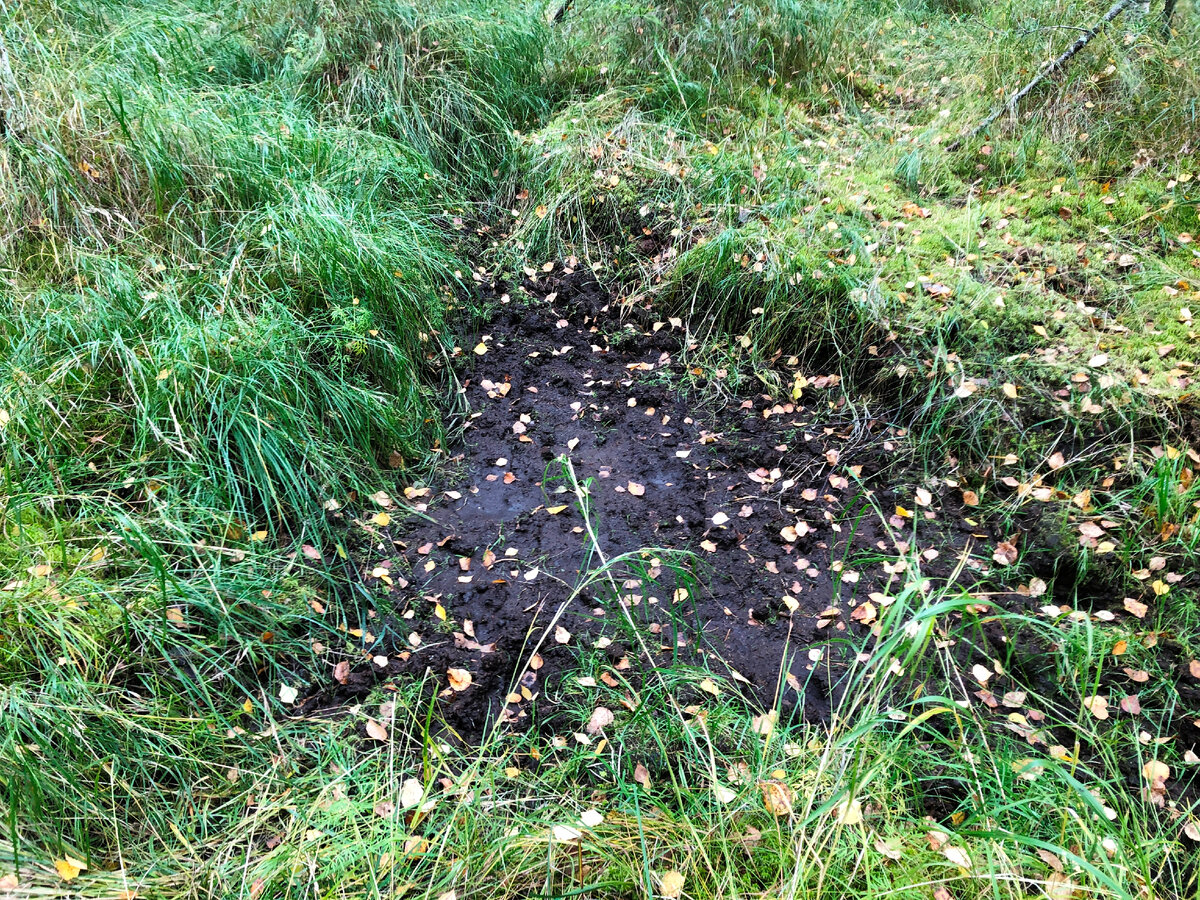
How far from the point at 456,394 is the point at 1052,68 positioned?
4004 millimetres

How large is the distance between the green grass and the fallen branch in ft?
0.36

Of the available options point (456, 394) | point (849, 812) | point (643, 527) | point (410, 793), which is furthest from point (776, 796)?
point (456, 394)

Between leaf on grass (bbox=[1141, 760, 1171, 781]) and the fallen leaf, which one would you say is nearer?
leaf on grass (bbox=[1141, 760, 1171, 781])

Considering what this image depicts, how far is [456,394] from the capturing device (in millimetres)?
3578

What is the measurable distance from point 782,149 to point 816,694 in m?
3.47

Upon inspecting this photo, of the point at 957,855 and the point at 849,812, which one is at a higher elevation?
the point at 849,812

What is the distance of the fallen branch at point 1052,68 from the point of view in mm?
4086

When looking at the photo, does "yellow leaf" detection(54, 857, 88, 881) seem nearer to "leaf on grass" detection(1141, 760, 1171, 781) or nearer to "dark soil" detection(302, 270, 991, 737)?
"dark soil" detection(302, 270, 991, 737)

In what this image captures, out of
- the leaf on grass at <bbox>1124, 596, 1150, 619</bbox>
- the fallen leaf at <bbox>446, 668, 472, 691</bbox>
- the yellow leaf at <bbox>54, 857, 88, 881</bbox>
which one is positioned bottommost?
the yellow leaf at <bbox>54, 857, 88, 881</bbox>

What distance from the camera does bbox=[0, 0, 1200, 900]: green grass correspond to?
1808 millimetres

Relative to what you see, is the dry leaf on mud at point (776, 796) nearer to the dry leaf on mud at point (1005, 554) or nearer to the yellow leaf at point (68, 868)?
the dry leaf on mud at point (1005, 554)

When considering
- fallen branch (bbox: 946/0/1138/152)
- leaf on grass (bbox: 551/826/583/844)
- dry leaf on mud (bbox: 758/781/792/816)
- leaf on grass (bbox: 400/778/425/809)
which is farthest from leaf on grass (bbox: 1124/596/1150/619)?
fallen branch (bbox: 946/0/1138/152)

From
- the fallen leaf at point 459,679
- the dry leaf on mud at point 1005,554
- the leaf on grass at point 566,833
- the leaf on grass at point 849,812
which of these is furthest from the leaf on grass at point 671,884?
the dry leaf on mud at point 1005,554

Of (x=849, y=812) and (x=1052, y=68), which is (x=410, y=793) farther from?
(x=1052, y=68)
